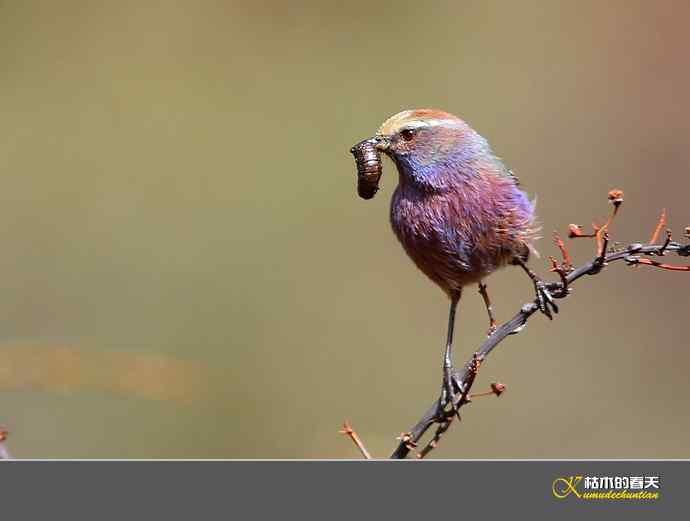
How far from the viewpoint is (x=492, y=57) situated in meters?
10.2

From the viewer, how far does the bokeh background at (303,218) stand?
679 centimetres

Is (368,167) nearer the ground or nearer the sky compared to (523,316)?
nearer the sky

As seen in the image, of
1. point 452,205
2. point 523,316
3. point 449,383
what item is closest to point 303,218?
point 452,205

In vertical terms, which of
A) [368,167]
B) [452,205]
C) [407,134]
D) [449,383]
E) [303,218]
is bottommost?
[449,383]

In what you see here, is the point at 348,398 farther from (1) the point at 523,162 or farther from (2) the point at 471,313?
(1) the point at 523,162

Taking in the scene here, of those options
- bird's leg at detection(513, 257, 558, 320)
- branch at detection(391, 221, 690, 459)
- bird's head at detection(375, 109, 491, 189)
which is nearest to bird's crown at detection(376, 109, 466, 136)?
bird's head at detection(375, 109, 491, 189)

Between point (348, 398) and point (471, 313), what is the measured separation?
157cm

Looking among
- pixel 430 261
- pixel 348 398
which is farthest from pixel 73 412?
pixel 430 261

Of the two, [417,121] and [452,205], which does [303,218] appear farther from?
[452,205]

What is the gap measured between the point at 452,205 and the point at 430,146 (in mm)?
347

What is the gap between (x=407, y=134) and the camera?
174 inches

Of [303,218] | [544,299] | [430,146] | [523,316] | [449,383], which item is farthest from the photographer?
[303,218]

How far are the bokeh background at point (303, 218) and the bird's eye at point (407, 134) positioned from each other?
1.02ft

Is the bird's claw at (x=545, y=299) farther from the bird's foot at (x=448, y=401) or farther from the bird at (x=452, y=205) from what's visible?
the bird at (x=452, y=205)
